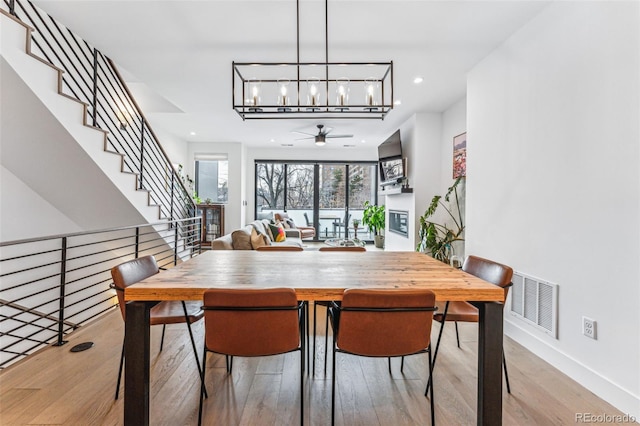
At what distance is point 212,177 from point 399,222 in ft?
16.2

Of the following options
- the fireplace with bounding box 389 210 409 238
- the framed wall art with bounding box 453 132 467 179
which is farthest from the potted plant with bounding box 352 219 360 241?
the framed wall art with bounding box 453 132 467 179

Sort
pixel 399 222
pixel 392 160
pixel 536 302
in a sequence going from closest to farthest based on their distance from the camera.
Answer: pixel 536 302 < pixel 392 160 < pixel 399 222

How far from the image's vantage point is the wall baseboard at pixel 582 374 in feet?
5.85

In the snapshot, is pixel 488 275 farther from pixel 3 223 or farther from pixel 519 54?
pixel 3 223

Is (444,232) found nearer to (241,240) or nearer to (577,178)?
(577,178)

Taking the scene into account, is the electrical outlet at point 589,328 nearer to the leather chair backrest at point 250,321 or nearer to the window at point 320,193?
the leather chair backrest at point 250,321

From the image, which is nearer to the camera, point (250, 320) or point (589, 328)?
point (250, 320)

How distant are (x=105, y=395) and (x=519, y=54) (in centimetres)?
408

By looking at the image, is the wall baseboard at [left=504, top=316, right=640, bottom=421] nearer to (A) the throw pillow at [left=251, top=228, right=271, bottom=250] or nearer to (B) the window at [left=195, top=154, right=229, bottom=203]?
(A) the throw pillow at [left=251, top=228, right=271, bottom=250]

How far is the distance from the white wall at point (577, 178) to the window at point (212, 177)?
650cm

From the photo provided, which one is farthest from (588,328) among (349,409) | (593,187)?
(349,409)

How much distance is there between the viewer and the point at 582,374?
2066mm

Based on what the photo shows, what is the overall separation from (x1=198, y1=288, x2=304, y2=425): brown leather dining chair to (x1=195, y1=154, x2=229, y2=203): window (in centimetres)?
681

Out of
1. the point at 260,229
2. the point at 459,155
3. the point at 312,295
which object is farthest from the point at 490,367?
the point at 260,229
